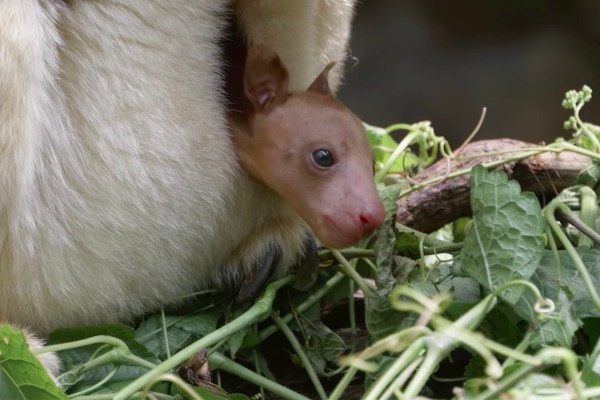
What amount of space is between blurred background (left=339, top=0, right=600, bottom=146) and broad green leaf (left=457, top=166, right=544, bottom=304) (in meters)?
2.76

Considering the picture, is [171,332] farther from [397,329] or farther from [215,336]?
[397,329]

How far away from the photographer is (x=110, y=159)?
138 cm

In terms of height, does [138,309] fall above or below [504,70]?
above

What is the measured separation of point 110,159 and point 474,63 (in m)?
3.08

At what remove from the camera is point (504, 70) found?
4.18 m

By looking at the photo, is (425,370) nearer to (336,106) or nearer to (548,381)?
(548,381)

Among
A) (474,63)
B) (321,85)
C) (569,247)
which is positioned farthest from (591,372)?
(474,63)

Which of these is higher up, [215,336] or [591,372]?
[591,372]

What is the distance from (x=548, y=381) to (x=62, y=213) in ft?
2.48

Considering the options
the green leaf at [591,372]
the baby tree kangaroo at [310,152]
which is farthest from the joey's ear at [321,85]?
the green leaf at [591,372]

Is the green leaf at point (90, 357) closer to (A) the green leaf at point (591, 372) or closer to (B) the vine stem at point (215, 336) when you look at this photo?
(B) the vine stem at point (215, 336)

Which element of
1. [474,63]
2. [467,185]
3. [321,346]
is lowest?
[474,63]

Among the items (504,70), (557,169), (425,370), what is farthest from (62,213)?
(504,70)

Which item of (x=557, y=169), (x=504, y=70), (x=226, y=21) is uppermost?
(x=226, y=21)
